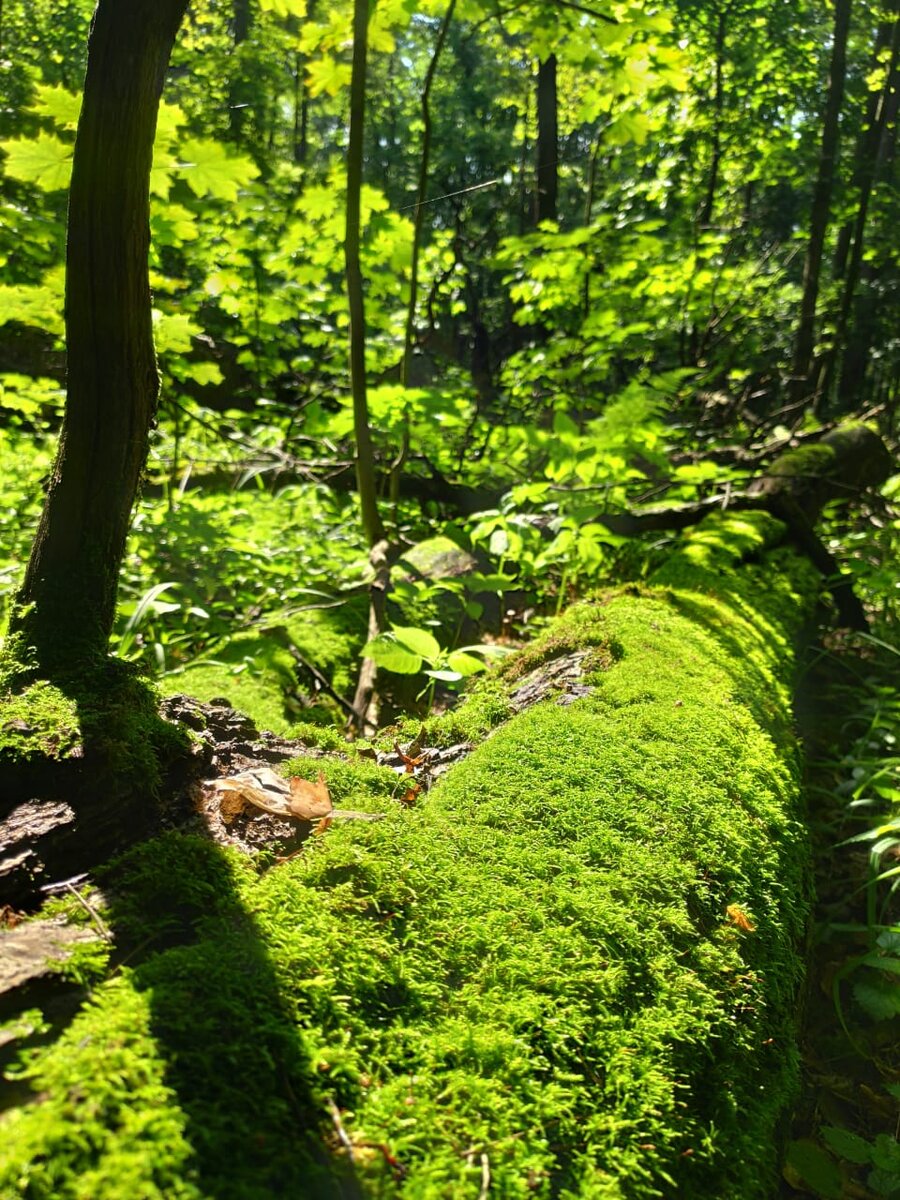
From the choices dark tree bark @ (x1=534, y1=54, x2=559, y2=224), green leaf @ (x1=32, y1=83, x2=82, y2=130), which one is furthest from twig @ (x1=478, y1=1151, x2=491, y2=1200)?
dark tree bark @ (x1=534, y1=54, x2=559, y2=224)

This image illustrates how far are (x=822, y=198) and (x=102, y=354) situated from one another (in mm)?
7428

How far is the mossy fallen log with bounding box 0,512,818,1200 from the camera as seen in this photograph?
85 centimetres

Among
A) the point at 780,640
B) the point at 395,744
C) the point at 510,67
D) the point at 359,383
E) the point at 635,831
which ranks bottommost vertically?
the point at 635,831

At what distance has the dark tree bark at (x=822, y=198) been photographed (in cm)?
655

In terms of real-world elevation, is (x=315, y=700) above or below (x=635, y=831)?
above

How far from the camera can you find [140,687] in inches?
65.1

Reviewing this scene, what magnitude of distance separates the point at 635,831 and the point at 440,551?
Result: 247cm

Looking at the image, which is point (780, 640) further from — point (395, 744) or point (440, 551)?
point (395, 744)

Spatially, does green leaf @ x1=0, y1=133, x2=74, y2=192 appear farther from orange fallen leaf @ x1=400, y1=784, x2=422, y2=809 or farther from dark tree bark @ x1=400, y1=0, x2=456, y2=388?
orange fallen leaf @ x1=400, y1=784, x2=422, y2=809

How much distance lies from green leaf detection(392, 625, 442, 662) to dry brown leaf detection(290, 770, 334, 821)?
757mm

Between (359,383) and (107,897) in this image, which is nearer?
(107,897)

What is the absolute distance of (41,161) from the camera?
215 centimetres

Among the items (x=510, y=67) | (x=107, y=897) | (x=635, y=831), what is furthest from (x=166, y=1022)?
(x=510, y=67)

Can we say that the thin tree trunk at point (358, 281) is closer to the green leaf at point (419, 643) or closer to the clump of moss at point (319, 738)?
the green leaf at point (419, 643)
